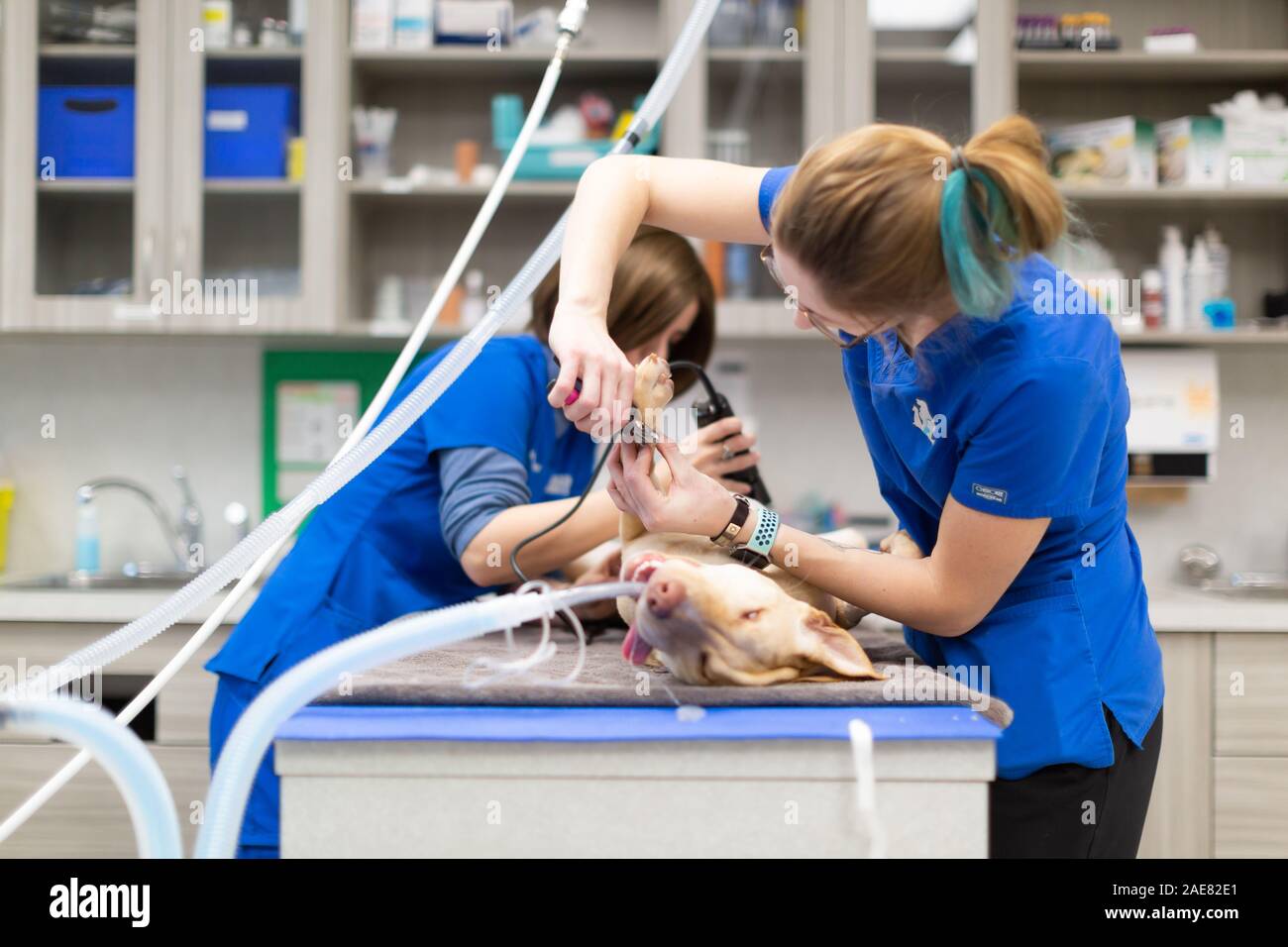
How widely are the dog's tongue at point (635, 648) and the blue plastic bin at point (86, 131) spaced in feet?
6.73

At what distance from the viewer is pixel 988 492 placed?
89 cm

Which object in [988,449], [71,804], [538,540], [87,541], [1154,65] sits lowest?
[71,804]

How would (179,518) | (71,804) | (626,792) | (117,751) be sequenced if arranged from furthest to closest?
(179,518) < (71,804) < (626,792) < (117,751)

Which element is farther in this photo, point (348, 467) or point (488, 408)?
point (488, 408)

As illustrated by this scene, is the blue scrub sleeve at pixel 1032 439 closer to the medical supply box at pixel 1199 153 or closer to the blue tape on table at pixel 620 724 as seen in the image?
the blue tape on table at pixel 620 724

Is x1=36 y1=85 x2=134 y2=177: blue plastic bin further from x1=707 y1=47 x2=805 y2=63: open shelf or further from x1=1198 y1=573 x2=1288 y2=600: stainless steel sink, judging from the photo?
x1=1198 y1=573 x2=1288 y2=600: stainless steel sink

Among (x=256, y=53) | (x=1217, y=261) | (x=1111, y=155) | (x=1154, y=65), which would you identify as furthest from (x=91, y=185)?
(x=1217, y=261)

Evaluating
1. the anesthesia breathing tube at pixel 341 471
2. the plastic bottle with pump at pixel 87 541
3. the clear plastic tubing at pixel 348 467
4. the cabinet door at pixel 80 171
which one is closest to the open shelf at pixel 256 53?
the cabinet door at pixel 80 171

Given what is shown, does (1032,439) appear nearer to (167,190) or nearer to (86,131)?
Result: (167,190)

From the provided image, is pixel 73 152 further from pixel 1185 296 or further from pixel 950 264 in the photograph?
pixel 1185 296

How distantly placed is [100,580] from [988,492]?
2.29 m

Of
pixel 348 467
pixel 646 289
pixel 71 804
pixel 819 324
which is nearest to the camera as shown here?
pixel 819 324
